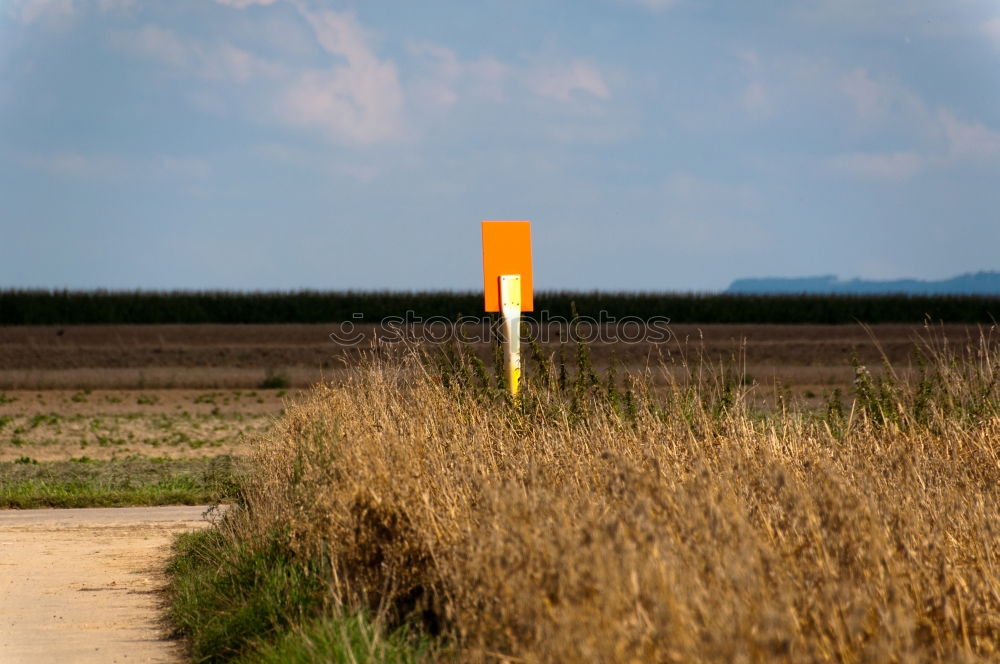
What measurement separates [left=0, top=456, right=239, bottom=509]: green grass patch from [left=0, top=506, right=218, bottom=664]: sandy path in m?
0.71

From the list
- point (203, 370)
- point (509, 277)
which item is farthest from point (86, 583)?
point (203, 370)

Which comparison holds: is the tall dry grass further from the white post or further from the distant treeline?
the distant treeline

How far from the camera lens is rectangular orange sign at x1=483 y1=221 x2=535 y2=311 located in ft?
35.5

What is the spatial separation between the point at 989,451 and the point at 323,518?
4.77 m

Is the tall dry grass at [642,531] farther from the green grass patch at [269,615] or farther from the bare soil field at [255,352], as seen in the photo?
the bare soil field at [255,352]

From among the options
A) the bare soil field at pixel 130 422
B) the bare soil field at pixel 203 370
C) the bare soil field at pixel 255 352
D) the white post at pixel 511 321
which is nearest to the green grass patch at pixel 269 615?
the white post at pixel 511 321

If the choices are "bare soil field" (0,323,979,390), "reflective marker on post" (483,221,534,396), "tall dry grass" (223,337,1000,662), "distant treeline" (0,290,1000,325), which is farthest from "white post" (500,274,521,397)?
"distant treeline" (0,290,1000,325)

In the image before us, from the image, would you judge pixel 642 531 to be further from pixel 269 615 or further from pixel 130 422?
pixel 130 422

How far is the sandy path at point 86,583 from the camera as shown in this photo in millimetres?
7215

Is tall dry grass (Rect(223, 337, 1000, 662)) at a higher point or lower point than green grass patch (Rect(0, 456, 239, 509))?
higher

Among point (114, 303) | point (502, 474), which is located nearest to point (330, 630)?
point (502, 474)

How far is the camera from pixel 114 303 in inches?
2608

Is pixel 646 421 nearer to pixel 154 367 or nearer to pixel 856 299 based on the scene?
pixel 154 367

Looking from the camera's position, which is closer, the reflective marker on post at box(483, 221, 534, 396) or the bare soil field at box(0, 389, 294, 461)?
the reflective marker on post at box(483, 221, 534, 396)
